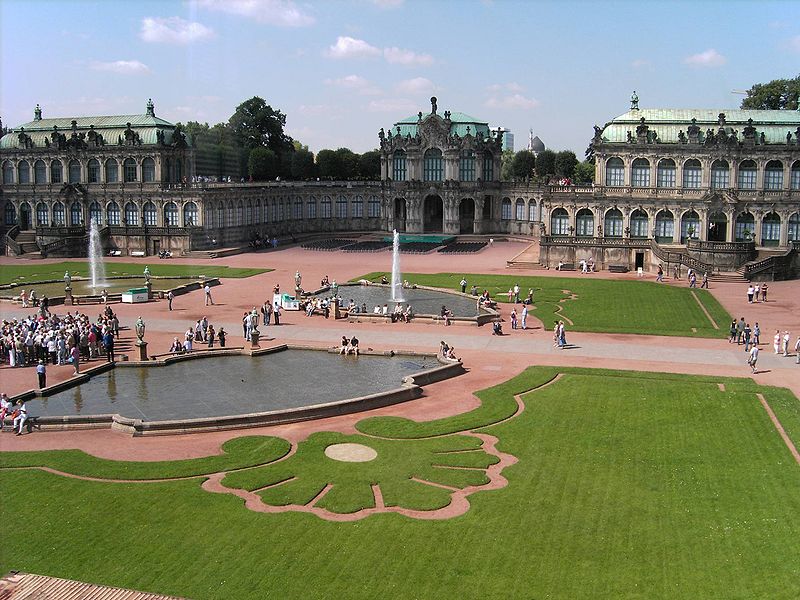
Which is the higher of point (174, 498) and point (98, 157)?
point (98, 157)

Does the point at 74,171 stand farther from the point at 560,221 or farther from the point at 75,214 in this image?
the point at 560,221

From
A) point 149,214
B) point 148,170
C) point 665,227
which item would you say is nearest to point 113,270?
point 149,214

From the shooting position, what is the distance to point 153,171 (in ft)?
429

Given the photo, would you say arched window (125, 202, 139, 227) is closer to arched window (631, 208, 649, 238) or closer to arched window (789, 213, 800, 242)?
arched window (631, 208, 649, 238)

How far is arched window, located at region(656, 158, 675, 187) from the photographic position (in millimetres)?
113812

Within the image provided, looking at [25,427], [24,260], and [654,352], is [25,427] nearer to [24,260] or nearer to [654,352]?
[654,352]

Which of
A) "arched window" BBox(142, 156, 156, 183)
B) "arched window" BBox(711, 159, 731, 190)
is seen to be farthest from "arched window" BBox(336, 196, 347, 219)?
"arched window" BBox(711, 159, 731, 190)

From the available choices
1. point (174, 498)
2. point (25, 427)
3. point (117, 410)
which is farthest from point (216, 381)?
point (174, 498)

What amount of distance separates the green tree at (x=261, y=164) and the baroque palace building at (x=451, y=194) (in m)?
15.1

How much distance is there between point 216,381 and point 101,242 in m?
82.8

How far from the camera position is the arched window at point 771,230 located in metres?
111

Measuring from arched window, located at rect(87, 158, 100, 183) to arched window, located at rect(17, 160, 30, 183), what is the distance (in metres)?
10.9

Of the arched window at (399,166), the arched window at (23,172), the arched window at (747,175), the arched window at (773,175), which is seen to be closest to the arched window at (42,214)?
the arched window at (23,172)

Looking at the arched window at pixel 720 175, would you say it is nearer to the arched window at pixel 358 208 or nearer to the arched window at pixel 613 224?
the arched window at pixel 613 224
